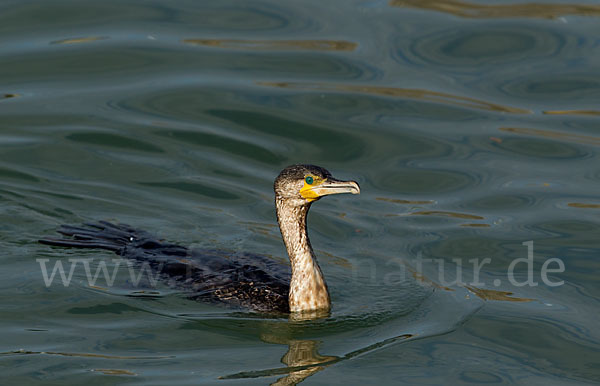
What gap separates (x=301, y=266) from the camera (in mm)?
8375

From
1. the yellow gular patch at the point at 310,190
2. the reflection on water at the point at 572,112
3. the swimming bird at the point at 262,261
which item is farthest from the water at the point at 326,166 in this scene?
the yellow gular patch at the point at 310,190

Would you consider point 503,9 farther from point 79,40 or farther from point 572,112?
point 79,40

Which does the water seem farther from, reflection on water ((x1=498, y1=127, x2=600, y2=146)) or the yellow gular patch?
the yellow gular patch

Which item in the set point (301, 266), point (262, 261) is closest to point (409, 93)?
point (262, 261)

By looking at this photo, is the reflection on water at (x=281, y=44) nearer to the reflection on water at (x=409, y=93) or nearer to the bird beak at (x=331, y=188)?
the reflection on water at (x=409, y=93)

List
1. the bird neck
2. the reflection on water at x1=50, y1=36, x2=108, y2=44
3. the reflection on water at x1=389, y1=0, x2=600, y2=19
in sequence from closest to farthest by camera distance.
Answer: the bird neck, the reflection on water at x1=50, y1=36, x2=108, y2=44, the reflection on water at x1=389, y1=0, x2=600, y2=19

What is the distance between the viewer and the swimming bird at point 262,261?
819cm

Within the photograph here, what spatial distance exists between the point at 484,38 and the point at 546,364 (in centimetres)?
752

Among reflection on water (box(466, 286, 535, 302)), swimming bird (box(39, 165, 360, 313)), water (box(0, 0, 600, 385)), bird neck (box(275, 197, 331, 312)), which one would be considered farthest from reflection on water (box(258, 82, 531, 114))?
bird neck (box(275, 197, 331, 312))

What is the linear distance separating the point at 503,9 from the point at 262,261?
7.31 meters

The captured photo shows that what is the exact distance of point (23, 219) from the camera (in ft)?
32.8

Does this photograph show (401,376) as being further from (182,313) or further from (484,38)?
(484,38)

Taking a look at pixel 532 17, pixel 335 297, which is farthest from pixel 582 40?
pixel 335 297

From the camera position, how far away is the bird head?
8070mm
